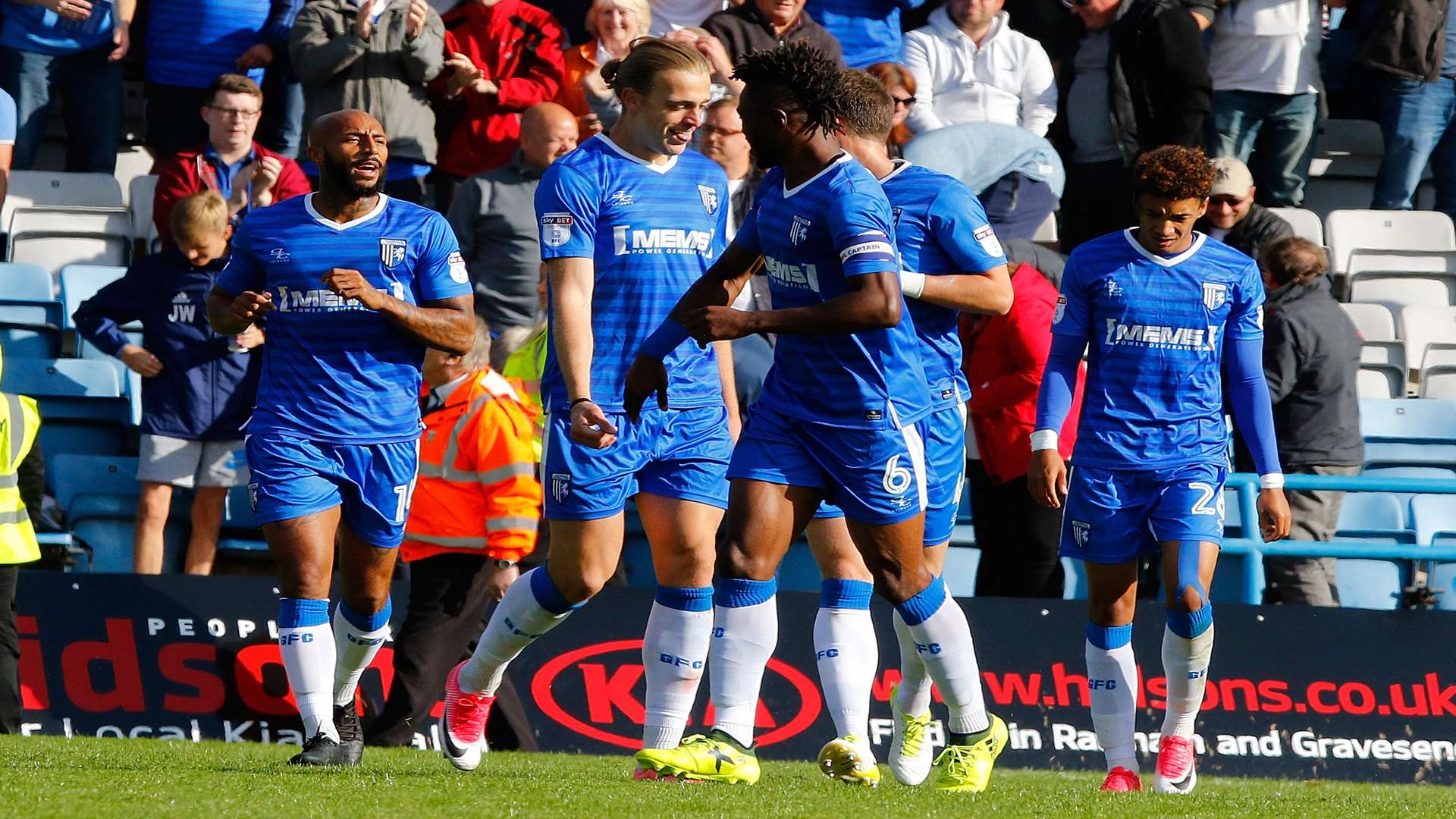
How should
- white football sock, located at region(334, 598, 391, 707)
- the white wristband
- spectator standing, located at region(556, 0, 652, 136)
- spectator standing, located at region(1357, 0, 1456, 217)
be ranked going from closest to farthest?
the white wristband → white football sock, located at region(334, 598, 391, 707) → spectator standing, located at region(556, 0, 652, 136) → spectator standing, located at region(1357, 0, 1456, 217)

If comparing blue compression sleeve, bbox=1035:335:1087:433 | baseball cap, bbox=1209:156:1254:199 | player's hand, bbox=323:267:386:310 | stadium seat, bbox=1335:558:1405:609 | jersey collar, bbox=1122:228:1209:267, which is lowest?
stadium seat, bbox=1335:558:1405:609

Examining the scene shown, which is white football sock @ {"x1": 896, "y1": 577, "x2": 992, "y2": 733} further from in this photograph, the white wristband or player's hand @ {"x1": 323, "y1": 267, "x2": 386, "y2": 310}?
player's hand @ {"x1": 323, "y1": 267, "x2": 386, "y2": 310}

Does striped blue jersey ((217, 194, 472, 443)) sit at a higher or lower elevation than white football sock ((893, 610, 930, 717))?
higher

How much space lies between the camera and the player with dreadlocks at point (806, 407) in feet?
16.9

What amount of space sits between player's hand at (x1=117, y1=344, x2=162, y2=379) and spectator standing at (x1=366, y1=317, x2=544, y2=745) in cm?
180

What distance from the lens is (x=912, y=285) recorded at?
5590 millimetres

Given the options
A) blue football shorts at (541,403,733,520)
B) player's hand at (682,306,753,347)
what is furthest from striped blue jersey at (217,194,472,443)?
player's hand at (682,306,753,347)

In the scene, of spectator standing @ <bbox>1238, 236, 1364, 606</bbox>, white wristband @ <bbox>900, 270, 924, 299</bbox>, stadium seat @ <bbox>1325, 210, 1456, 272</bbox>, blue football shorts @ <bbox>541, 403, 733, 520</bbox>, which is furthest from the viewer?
stadium seat @ <bbox>1325, 210, 1456, 272</bbox>

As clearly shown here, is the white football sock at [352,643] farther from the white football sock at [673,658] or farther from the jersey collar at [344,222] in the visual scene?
the jersey collar at [344,222]

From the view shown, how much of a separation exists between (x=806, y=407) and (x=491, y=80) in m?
5.99

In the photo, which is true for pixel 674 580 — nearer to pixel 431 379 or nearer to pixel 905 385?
pixel 905 385

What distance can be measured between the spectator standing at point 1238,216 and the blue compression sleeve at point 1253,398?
1.90 meters

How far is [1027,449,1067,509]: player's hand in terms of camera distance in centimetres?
639

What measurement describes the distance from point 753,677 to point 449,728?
1030mm
